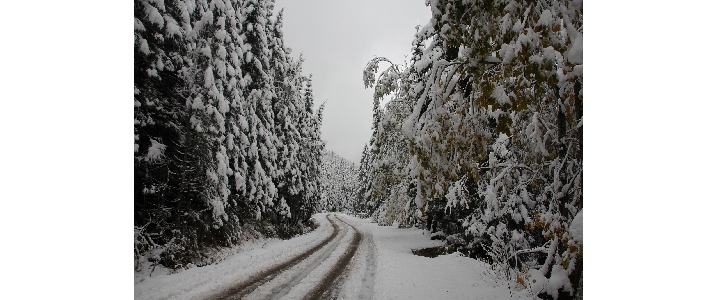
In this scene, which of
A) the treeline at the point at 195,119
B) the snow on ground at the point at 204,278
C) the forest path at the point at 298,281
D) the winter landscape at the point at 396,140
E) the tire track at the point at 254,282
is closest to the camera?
the winter landscape at the point at 396,140

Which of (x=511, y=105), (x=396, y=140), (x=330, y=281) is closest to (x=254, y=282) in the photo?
(x=330, y=281)

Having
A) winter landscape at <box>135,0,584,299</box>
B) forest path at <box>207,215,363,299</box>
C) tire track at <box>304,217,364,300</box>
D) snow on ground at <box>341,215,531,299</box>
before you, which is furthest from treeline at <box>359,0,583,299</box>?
forest path at <box>207,215,363,299</box>

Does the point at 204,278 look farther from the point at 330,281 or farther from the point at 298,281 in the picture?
the point at 330,281

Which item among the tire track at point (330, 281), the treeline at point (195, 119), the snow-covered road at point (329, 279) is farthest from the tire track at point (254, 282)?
the treeline at point (195, 119)

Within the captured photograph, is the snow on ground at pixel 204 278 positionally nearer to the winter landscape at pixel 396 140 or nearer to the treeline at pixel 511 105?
the winter landscape at pixel 396 140

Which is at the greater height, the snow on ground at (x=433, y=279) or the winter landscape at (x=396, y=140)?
the winter landscape at (x=396, y=140)

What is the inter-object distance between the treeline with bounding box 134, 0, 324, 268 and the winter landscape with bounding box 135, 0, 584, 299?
39 mm

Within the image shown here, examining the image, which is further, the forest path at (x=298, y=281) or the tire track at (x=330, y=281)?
the tire track at (x=330, y=281)

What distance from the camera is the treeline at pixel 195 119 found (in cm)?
498

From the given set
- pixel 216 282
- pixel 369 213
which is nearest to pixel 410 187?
pixel 216 282

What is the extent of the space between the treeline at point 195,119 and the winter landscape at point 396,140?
39mm

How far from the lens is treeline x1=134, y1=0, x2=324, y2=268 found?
16.3 ft
